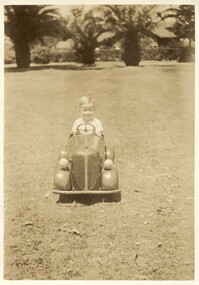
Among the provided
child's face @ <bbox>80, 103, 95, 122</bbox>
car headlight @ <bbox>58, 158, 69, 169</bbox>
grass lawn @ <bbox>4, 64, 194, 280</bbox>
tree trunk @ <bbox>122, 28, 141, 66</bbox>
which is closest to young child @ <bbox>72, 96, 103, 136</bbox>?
child's face @ <bbox>80, 103, 95, 122</bbox>

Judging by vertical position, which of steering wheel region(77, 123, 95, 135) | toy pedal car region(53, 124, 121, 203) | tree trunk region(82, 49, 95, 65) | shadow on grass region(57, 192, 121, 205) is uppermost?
tree trunk region(82, 49, 95, 65)

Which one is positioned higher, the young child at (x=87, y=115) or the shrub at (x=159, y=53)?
the shrub at (x=159, y=53)

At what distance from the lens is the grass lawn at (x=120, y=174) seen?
3.46 meters

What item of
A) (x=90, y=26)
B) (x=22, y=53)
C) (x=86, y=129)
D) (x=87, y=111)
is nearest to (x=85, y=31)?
(x=90, y=26)

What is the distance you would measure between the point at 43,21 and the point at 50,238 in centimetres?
141

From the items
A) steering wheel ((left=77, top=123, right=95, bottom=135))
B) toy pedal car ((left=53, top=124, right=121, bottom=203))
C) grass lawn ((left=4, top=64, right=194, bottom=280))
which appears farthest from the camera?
steering wheel ((left=77, top=123, right=95, bottom=135))

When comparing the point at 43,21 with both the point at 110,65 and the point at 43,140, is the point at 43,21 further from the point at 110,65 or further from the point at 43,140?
the point at 43,140

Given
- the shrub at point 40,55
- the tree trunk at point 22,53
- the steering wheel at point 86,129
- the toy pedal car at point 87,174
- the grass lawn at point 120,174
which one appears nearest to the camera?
the grass lawn at point 120,174

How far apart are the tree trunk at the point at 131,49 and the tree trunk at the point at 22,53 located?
2.12ft

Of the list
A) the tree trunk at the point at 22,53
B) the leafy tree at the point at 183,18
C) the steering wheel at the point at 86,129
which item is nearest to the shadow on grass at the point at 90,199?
the steering wheel at the point at 86,129

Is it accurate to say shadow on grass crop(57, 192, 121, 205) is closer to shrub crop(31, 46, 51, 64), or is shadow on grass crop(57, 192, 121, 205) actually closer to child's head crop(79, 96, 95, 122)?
child's head crop(79, 96, 95, 122)

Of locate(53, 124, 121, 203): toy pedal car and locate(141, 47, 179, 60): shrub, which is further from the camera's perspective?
locate(141, 47, 179, 60): shrub

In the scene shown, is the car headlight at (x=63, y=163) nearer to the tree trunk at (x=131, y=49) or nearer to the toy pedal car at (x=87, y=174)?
the toy pedal car at (x=87, y=174)

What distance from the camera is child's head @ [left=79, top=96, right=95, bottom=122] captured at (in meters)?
3.81
